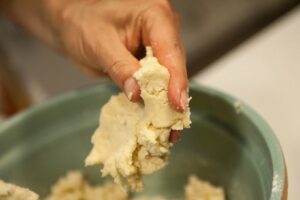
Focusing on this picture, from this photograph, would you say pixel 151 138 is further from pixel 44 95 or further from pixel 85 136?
pixel 44 95

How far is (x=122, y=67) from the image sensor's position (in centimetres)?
48

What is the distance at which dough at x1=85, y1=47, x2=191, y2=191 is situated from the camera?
17.5 inches

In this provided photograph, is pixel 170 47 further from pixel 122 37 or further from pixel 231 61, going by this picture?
pixel 231 61

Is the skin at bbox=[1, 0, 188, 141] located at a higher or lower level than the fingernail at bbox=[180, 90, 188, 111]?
higher

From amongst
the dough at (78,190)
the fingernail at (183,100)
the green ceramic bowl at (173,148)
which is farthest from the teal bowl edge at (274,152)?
the dough at (78,190)

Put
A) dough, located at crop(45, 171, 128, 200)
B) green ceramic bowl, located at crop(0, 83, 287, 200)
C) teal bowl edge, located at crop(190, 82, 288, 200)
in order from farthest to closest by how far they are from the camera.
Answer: dough, located at crop(45, 171, 128, 200) < green ceramic bowl, located at crop(0, 83, 287, 200) < teal bowl edge, located at crop(190, 82, 288, 200)

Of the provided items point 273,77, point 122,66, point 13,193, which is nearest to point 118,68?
point 122,66

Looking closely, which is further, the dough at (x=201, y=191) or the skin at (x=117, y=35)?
the dough at (x=201, y=191)

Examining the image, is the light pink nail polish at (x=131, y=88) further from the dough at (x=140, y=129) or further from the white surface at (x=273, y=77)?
the white surface at (x=273, y=77)

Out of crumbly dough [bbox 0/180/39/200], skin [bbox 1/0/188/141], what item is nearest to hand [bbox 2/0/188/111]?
skin [bbox 1/0/188/141]

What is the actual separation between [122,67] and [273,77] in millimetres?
308

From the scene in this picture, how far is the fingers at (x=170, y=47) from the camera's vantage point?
43 cm

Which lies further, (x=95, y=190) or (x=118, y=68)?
(x=95, y=190)

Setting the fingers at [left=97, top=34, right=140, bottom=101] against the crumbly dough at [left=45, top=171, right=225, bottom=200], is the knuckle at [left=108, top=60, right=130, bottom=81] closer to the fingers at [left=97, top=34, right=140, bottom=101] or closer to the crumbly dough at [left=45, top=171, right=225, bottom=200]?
the fingers at [left=97, top=34, right=140, bottom=101]
